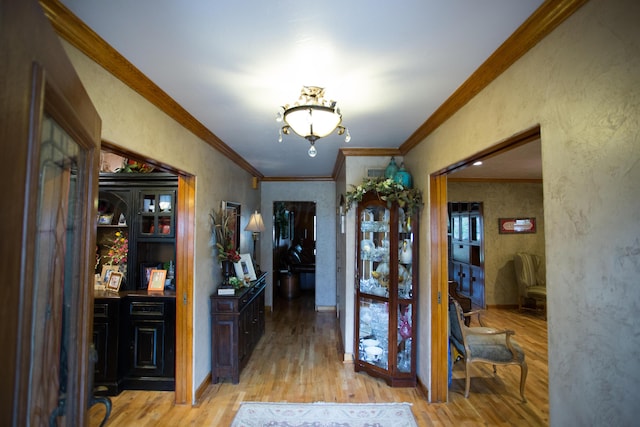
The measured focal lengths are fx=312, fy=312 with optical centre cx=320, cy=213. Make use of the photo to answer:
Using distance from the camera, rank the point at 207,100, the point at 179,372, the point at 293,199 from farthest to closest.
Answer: the point at 293,199, the point at 179,372, the point at 207,100

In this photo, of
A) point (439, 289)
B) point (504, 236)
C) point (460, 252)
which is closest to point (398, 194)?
point (439, 289)

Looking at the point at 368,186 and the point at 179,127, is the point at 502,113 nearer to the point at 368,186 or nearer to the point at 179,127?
the point at 368,186

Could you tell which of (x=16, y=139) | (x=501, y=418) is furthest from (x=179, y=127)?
(x=501, y=418)

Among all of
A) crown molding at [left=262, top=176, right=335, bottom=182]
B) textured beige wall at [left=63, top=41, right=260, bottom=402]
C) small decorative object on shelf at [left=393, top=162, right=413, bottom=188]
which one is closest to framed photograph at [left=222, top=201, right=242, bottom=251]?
textured beige wall at [left=63, top=41, right=260, bottom=402]

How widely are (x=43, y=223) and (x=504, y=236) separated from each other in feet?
22.9

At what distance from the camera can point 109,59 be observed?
169 centimetres

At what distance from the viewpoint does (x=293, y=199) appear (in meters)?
6.28

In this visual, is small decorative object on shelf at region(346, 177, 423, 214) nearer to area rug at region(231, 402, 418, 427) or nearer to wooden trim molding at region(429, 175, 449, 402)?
wooden trim molding at region(429, 175, 449, 402)

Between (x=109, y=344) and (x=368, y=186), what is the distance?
121 inches

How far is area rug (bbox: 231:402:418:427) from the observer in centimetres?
261

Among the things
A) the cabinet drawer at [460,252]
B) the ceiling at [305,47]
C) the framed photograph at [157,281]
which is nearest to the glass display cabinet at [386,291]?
the ceiling at [305,47]

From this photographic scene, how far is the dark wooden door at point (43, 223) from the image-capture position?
60cm

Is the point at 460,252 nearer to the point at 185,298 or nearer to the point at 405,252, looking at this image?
the point at 405,252

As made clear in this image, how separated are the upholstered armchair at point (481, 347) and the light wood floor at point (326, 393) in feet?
0.74
